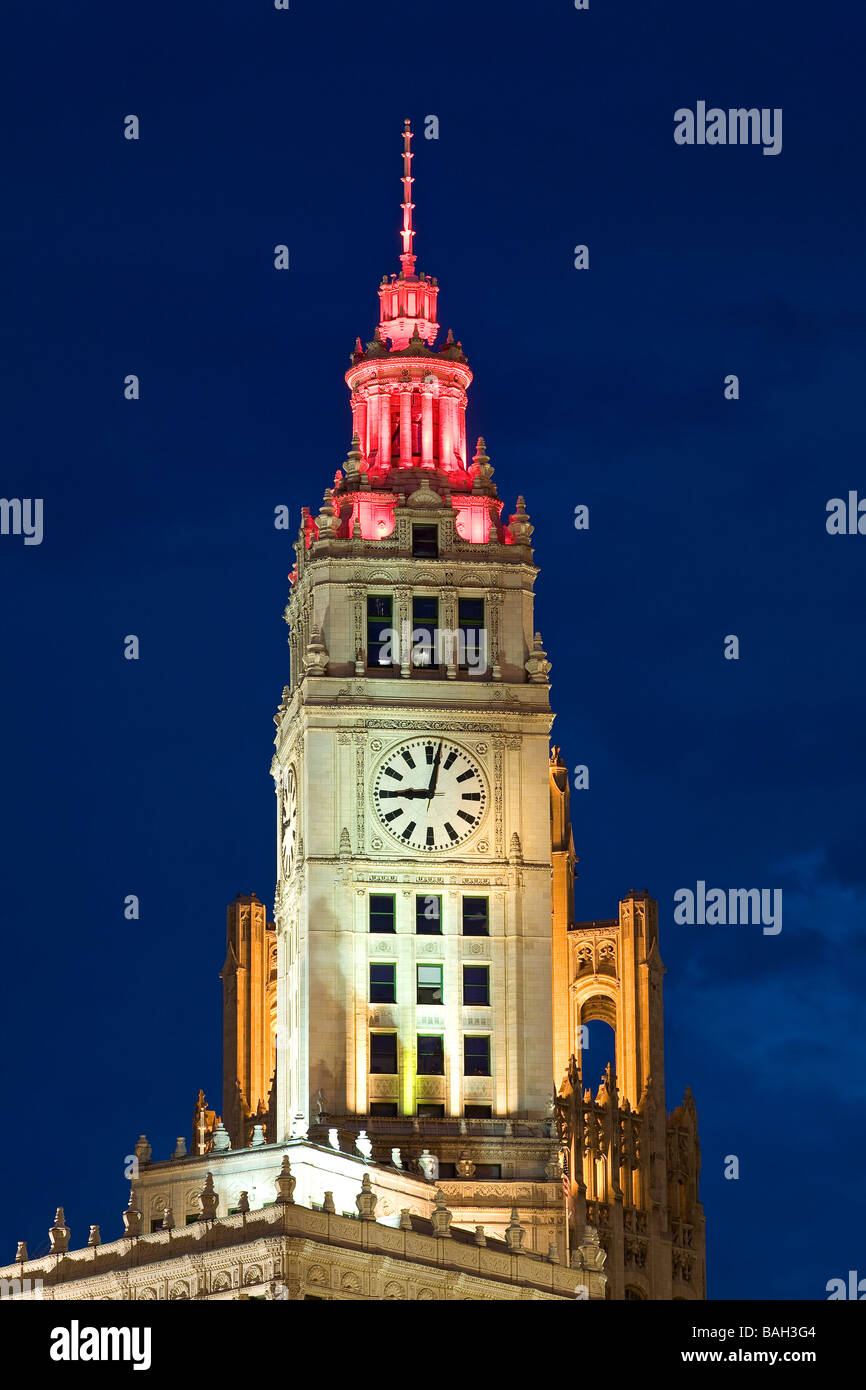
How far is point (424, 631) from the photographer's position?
580 feet

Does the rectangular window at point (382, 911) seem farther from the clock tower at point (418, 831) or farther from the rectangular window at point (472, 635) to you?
the rectangular window at point (472, 635)

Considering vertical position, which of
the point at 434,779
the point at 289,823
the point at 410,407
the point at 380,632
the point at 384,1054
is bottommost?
the point at 384,1054

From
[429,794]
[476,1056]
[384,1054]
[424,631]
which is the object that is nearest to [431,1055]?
[476,1056]

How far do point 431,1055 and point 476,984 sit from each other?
3823 millimetres

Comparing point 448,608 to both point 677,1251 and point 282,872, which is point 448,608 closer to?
point 282,872

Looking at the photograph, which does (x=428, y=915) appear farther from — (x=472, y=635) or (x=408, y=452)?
(x=408, y=452)

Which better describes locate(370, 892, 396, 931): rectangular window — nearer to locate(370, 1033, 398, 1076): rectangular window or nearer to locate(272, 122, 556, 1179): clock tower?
locate(272, 122, 556, 1179): clock tower

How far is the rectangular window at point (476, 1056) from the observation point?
172000mm

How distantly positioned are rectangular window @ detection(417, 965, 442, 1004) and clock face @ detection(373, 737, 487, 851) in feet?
17.5
